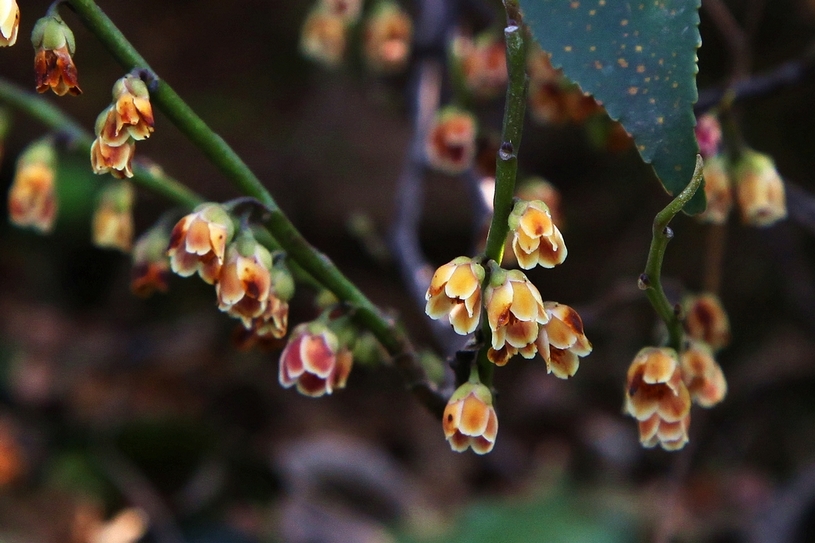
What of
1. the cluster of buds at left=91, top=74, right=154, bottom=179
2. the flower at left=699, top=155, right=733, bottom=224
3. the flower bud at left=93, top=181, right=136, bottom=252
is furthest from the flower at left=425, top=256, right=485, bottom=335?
the flower bud at left=93, top=181, right=136, bottom=252

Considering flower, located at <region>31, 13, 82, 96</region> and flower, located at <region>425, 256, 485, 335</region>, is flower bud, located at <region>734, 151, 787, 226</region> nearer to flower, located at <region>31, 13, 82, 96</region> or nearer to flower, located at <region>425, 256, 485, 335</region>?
flower, located at <region>425, 256, 485, 335</region>

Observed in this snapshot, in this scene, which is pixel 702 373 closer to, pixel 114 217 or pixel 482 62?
pixel 482 62

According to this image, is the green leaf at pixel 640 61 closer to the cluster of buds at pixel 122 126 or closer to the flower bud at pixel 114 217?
the cluster of buds at pixel 122 126

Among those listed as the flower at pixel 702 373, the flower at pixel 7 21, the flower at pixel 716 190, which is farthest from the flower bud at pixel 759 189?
the flower at pixel 7 21

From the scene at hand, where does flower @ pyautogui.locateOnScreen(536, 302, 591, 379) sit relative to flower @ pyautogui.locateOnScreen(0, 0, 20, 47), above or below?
below

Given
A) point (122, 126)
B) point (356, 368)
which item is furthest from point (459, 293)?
point (356, 368)
